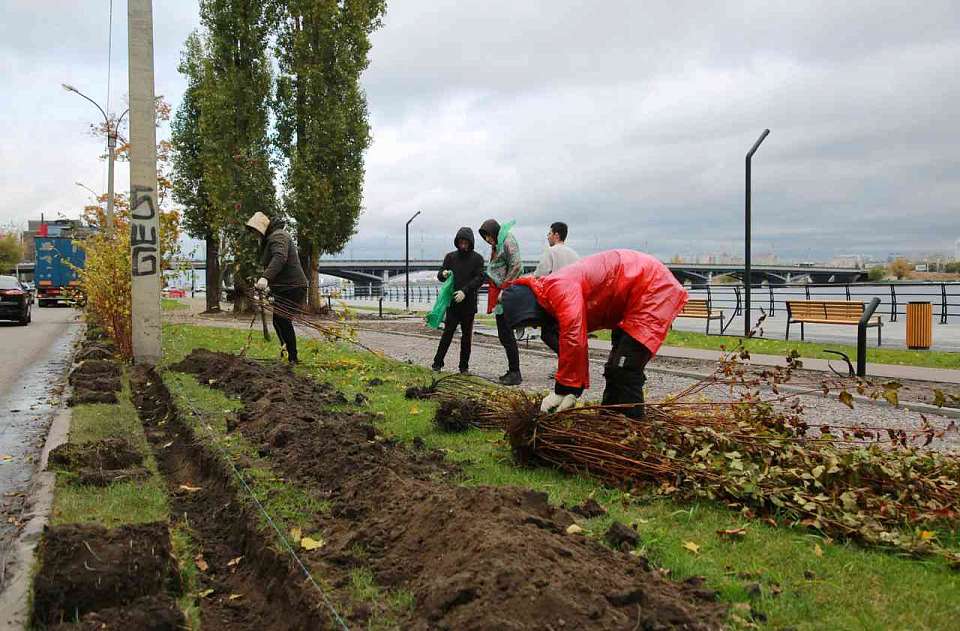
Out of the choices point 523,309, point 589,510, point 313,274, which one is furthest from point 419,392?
point 313,274

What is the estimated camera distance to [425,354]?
41.7ft

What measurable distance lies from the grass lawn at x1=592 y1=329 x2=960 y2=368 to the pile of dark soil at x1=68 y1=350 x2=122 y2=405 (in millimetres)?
7372

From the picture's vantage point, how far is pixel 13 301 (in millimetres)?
23203

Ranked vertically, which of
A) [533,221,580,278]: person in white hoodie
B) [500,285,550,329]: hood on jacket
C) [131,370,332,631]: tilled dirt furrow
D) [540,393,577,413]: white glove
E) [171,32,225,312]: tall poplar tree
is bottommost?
[131,370,332,631]: tilled dirt furrow

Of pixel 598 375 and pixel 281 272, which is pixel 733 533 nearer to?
pixel 598 375

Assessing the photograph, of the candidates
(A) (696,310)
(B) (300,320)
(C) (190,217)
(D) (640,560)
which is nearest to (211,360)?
(B) (300,320)

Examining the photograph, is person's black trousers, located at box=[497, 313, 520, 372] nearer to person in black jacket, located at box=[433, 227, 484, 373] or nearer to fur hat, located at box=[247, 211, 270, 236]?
person in black jacket, located at box=[433, 227, 484, 373]

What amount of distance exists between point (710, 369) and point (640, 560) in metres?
8.05

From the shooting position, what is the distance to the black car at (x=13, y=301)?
75.7 ft

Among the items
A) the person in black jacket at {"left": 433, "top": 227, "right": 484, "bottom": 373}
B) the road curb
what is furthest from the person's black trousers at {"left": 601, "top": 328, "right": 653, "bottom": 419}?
the person in black jacket at {"left": 433, "top": 227, "right": 484, "bottom": 373}

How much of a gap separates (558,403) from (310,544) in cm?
185

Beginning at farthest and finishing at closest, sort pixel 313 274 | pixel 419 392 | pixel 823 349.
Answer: pixel 313 274 → pixel 823 349 → pixel 419 392

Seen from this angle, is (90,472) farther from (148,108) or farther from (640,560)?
(148,108)

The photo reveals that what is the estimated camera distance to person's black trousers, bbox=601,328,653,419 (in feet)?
15.9
